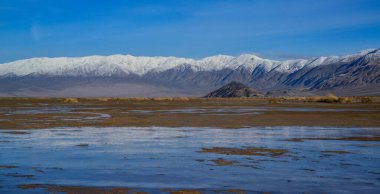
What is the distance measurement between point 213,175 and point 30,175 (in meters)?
4.86

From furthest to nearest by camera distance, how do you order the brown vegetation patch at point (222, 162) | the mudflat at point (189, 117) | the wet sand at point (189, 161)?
the mudflat at point (189, 117)
the brown vegetation patch at point (222, 162)
the wet sand at point (189, 161)

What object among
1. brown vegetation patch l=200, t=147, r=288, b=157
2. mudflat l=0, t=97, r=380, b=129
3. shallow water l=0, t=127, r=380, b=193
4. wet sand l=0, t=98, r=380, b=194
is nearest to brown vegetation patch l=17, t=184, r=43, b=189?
wet sand l=0, t=98, r=380, b=194

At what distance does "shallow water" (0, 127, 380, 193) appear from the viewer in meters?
12.8

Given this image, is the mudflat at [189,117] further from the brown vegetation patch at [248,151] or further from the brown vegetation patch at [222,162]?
the brown vegetation patch at [222,162]

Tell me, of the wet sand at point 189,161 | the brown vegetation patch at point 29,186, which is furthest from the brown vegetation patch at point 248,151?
the brown vegetation patch at point 29,186

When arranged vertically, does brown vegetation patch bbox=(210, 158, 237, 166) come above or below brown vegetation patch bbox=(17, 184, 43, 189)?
below

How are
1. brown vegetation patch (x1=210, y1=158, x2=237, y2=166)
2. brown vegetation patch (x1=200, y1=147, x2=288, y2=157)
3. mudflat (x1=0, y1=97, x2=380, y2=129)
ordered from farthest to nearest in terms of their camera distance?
mudflat (x1=0, y1=97, x2=380, y2=129), brown vegetation patch (x1=200, y1=147, x2=288, y2=157), brown vegetation patch (x1=210, y1=158, x2=237, y2=166)

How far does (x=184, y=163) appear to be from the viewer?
16141 mm

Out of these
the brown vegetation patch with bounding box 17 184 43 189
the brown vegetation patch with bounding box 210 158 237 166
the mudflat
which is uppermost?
the mudflat

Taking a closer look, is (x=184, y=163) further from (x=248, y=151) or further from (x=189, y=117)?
(x=189, y=117)

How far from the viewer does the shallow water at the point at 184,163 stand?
12.8 metres

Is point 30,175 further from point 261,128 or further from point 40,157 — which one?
point 261,128

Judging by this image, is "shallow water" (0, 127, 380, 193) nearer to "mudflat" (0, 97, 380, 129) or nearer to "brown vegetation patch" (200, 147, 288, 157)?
"brown vegetation patch" (200, 147, 288, 157)

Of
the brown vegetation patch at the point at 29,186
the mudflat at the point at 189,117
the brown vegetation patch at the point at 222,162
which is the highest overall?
the mudflat at the point at 189,117
